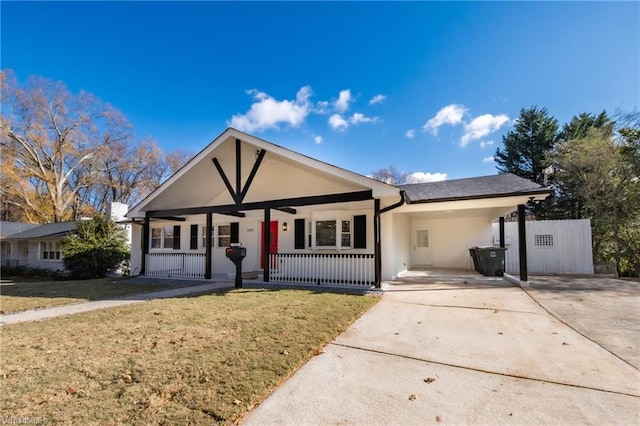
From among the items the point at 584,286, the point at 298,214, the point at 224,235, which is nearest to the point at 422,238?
the point at 584,286

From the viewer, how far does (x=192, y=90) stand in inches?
697

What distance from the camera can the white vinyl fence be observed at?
11914 millimetres

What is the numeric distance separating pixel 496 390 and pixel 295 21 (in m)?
12.5

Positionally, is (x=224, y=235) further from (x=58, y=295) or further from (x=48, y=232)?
(x=48, y=232)

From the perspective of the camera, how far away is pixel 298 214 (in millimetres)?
11500

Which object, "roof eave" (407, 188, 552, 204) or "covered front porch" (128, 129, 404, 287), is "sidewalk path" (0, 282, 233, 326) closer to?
"covered front porch" (128, 129, 404, 287)

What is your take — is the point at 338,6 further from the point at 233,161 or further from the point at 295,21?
the point at 233,161

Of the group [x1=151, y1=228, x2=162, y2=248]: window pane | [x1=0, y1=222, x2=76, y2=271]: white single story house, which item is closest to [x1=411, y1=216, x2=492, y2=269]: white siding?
[x1=151, y1=228, x2=162, y2=248]: window pane

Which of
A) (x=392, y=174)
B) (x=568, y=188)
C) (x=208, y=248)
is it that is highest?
(x=392, y=174)

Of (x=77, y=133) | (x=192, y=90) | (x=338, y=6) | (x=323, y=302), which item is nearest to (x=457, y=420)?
(x=323, y=302)

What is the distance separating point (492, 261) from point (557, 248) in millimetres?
3619

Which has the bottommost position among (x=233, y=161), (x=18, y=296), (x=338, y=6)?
(x=18, y=296)

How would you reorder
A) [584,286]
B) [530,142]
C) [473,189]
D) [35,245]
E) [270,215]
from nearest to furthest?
[584,286], [473,189], [270,215], [35,245], [530,142]

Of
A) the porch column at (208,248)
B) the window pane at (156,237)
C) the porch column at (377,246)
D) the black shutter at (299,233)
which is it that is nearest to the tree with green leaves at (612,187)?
the porch column at (377,246)
